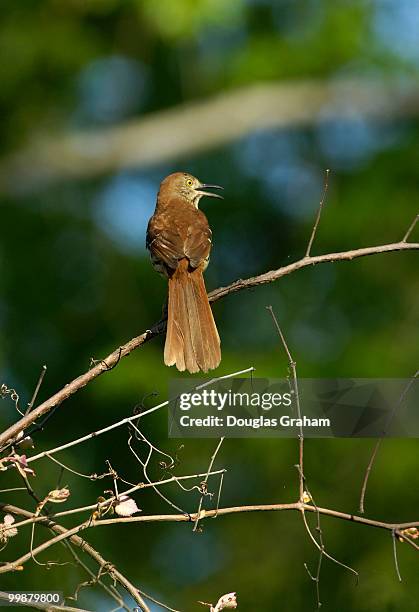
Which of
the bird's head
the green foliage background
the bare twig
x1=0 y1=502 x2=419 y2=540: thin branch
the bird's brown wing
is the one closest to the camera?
x1=0 y1=502 x2=419 y2=540: thin branch

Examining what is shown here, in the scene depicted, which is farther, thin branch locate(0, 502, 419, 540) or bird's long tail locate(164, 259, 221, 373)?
bird's long tail locate(164, 259, 221, 373)

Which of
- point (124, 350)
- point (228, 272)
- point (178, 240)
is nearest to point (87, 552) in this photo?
point (124, 350)

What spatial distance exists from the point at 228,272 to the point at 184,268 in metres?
5.92

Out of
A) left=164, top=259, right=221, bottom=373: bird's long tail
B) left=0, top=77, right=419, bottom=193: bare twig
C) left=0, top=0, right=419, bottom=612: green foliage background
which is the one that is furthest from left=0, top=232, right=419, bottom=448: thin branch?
left=0, top=77, right=419, bottom=193: bare twig

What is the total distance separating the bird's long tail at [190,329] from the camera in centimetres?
424

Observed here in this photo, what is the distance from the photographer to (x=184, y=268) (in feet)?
16.4

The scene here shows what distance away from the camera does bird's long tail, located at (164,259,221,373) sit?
424cm

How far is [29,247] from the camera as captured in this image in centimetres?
1235

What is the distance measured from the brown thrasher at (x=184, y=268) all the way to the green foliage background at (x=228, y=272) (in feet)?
7.29

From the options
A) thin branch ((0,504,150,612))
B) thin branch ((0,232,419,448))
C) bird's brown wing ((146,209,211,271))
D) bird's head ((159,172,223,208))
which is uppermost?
bird's head ((159,172,223,208))

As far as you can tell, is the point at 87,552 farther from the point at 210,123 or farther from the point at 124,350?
the point at 210,123

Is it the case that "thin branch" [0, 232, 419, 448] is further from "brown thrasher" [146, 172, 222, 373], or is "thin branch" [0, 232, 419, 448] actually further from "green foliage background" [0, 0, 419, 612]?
"green foliage background" [0, 0, 419, 612]

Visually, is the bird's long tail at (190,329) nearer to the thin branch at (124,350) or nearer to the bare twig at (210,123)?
the thin branch at (124,350)

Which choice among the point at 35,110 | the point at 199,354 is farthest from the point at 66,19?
the point at 199,354
